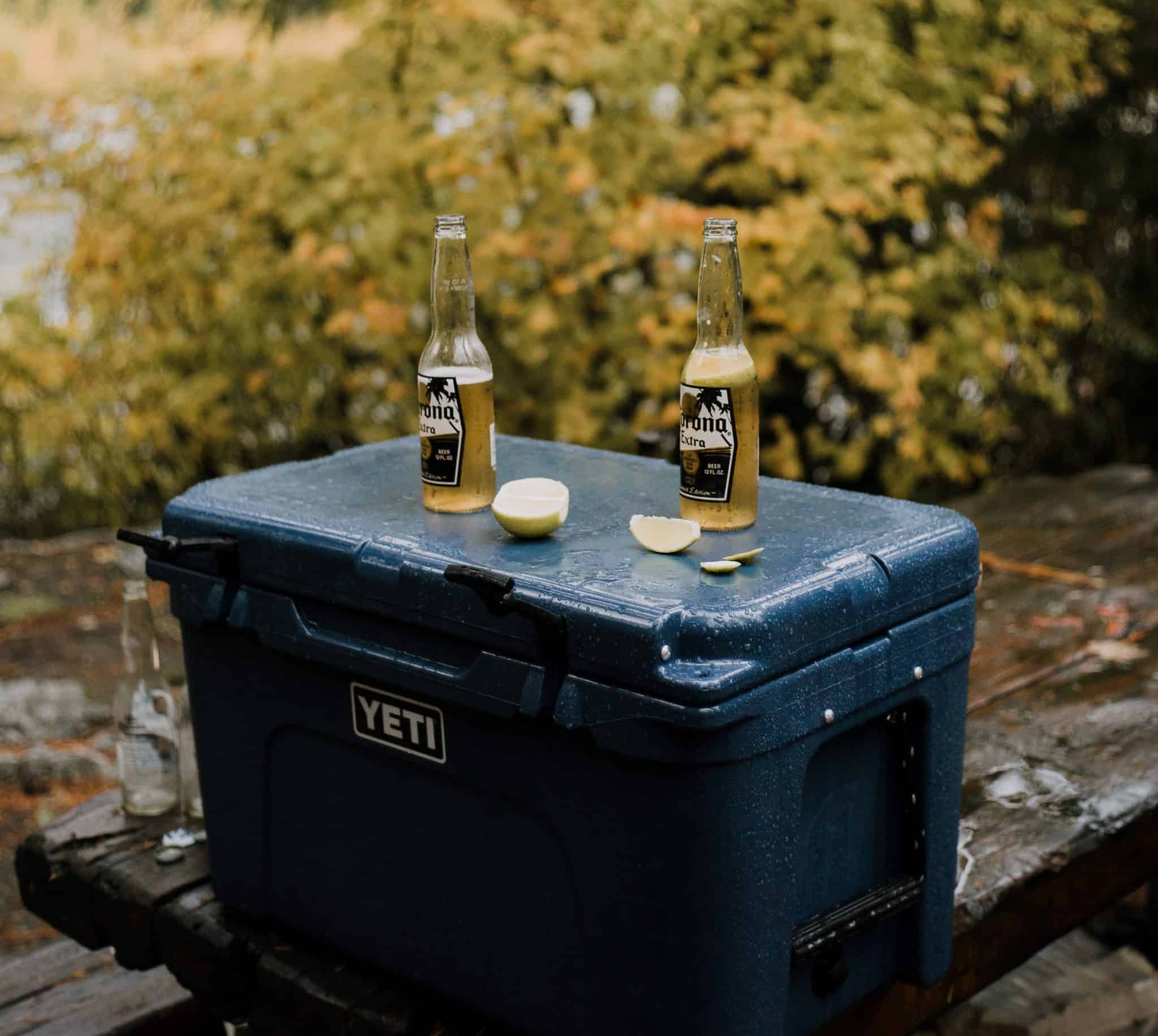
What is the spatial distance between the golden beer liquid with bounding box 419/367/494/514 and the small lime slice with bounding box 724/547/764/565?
357mm

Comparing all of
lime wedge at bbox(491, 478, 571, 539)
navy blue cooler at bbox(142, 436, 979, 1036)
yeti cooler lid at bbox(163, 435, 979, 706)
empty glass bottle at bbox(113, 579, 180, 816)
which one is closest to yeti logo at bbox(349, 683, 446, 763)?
navy blue cooler at bbox(142, 436, 979, 1036)

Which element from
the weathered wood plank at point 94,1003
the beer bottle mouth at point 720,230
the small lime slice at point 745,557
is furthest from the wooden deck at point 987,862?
the beer bottle mouth at point 720,230

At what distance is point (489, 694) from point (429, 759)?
0.16m

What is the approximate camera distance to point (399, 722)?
155cm

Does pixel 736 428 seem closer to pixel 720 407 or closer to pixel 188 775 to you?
pixel 720 407

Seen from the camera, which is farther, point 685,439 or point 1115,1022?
point 1115,1022

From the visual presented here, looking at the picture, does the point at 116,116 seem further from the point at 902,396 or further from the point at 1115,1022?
the point at 1115,1022

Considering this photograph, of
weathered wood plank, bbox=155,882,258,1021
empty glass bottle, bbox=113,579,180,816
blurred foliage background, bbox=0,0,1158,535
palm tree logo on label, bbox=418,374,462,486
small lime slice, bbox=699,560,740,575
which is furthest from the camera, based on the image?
blurred foliage background, bbox=0,0,1158,535

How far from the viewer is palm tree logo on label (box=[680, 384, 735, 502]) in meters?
1.54

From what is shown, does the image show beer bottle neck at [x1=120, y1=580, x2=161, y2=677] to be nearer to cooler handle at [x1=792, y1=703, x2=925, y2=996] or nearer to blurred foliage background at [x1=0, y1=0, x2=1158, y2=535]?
cooler handle at [x1=792, y1=703, x2=925, y2=996]

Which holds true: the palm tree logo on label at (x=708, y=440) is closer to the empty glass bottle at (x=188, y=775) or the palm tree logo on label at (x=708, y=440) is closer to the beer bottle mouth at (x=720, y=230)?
the beer bottle mouth at (x=720, y=230)

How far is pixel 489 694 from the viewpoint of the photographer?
1415 mm

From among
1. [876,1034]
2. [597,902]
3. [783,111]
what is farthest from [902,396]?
[597,902]

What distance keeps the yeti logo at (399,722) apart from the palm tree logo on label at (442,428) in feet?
0.90
